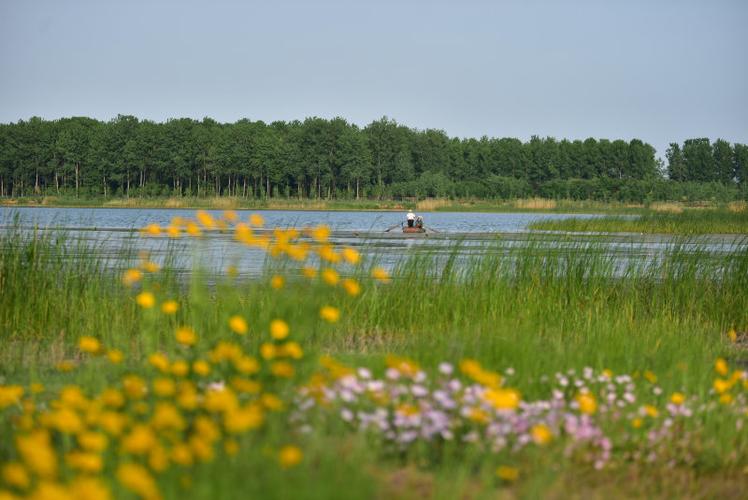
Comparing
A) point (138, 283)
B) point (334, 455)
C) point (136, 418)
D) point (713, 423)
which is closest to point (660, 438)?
point (713, 423)

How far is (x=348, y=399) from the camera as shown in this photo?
156 inches

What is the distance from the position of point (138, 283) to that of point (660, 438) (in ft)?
29.7

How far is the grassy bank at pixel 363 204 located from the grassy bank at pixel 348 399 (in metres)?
52.1

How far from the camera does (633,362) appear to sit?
21.5 feet

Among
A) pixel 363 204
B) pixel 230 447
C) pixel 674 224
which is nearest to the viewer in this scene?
pixel 230 447

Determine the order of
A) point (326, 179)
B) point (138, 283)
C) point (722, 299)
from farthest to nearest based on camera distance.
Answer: point (326, 179) < point (138, 283) < point (722, 299)

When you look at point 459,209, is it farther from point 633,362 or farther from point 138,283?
point 633,362

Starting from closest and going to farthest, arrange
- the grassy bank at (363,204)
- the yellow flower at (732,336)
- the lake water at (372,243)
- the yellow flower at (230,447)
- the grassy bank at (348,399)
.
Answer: the yellow flower at (230,447) < the grassy bank at (348,399) < the yellow flower at (732,336) < the lake water at (372,243) < the grassy bank at (363,204)

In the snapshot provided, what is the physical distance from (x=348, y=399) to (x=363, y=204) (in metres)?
84.0

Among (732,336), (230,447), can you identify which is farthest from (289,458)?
(732,336)

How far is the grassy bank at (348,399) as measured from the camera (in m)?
3.41

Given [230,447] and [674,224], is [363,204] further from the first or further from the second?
[230,447]

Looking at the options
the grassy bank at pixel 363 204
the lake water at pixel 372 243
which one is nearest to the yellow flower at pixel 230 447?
the lake water at pixel 372 243

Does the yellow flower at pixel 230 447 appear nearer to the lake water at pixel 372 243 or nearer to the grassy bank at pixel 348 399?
the grassy bank at pixel 348 399
